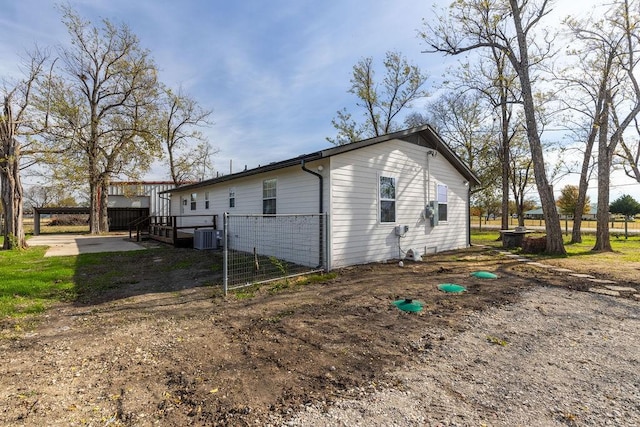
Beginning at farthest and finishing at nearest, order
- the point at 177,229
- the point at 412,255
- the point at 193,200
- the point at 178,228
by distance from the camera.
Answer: the point at 193,200, the point at 177,229, the point at 178,228, the point at 412,255

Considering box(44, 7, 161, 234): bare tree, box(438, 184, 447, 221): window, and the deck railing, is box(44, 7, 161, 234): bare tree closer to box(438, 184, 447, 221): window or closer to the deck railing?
the deck railing

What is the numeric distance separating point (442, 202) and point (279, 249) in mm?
5948

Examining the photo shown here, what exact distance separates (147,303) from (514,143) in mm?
22570

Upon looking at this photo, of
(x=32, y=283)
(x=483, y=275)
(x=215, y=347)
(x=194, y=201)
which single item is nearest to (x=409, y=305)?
(x=215, y=347)

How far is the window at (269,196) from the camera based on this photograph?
9133 millimetres

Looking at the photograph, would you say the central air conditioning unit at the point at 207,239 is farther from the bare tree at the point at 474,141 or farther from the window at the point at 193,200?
the bare tree at the point at 474,141

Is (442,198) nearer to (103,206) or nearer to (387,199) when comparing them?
(387,199)

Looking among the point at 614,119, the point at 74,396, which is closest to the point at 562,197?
the point at 614,119

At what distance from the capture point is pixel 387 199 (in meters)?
8.54

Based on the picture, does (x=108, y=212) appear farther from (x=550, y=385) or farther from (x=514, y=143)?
(x=514, y=143)

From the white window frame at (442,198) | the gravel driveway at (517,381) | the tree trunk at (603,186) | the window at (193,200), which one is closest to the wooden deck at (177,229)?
the window at (193,200)

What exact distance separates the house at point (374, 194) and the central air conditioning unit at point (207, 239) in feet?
3.71

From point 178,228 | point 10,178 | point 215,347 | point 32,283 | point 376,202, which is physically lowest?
point 215,347

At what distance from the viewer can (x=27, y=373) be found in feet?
8.75
